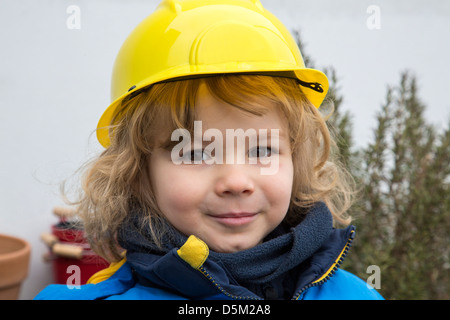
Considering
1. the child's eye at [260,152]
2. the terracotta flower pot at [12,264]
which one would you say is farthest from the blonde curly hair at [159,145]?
the terracotta flower pot at [12,264]

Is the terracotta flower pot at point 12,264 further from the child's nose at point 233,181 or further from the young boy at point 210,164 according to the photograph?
the child's nose at point 233,181

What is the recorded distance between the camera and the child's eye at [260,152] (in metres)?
1.62

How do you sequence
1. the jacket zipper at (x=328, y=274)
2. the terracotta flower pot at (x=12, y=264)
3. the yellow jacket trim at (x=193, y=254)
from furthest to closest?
the terracotta flower pot at (x=12, y=264) → the jacket zipper at (x=328, y=274) → the yellow jacket trim at (x=193, y=254)

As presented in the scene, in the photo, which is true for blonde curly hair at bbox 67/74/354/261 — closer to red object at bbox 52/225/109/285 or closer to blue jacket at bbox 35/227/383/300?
blue jacket at bbox 35/227/383/300

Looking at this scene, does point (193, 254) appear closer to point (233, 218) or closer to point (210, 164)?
point (233, 218)

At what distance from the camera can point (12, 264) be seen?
9.91 feet

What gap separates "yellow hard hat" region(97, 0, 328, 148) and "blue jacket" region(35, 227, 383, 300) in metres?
0.53

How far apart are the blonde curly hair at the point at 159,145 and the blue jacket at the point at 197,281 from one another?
0.46 feet

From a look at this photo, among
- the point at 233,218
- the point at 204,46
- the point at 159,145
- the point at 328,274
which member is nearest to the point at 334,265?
the point at 328,274

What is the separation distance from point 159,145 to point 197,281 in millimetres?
451

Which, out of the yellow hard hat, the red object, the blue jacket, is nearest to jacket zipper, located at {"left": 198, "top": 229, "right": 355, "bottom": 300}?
the blue jacket

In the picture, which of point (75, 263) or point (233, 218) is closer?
point (233, 218)

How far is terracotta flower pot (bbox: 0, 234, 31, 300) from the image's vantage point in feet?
9.82

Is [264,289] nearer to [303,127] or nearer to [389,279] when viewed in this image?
[303,127]
